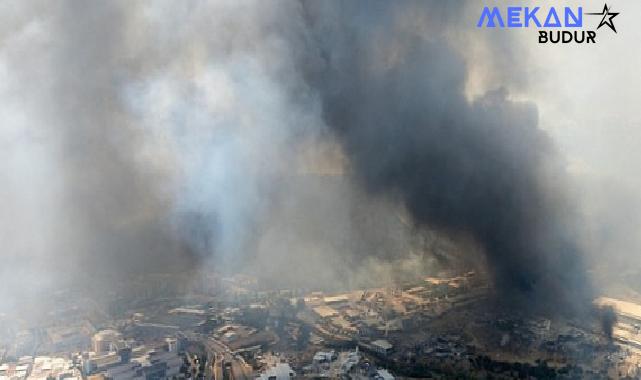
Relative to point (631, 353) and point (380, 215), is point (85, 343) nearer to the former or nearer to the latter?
point (380, 215)

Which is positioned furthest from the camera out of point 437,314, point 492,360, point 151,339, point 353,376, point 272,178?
point 272,178

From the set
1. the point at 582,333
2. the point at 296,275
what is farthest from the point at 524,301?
the point at 296,275

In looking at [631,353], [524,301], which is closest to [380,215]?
[524,301]

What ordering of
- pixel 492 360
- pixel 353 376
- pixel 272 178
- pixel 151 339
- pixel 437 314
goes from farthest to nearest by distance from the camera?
pixel 272 178 → pixel 437 314 → pixel 151 339 → pixel 492 360 → pixel 353 376

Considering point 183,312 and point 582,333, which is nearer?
point 582,333

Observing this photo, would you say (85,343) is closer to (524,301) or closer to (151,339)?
(151,339)

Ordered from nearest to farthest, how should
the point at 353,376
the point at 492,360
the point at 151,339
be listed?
the point at 353,376
the point at 492,360
the point at 151,339

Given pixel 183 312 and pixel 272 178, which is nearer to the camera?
pixel 183 312

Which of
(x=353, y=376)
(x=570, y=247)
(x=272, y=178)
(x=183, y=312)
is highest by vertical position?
(x=272, y=178)

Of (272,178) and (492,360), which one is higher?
(272,178)
